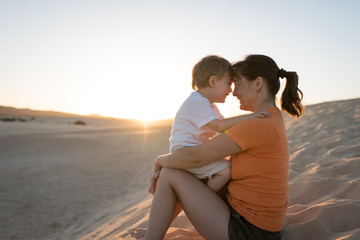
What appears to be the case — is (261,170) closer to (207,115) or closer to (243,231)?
(243,231)

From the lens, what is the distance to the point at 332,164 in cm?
441

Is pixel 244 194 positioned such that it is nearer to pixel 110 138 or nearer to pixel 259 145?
pixel 259 145

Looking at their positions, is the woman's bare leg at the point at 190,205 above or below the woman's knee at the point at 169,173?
below

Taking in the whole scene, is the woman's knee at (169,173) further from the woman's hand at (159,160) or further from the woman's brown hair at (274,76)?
the woman's brown hair at (274,76)

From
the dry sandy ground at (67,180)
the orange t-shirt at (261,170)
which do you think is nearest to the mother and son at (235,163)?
the orange t-shirt at (261,170)

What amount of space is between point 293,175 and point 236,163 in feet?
8.07

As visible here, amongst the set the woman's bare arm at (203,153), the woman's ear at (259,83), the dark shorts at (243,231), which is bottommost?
the dark shorts at (243,231)

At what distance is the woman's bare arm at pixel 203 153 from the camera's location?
2.27m

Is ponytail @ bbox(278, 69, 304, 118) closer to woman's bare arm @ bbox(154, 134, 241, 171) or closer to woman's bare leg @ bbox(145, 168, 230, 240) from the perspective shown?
woman's bare arm @ bbox(154, 134, 241, 171)

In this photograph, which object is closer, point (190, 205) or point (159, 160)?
point (190, 205)

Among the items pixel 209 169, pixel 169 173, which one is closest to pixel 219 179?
pixel 209 169

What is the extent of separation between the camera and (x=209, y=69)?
2.75 meters

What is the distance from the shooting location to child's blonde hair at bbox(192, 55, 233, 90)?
8.92 feet

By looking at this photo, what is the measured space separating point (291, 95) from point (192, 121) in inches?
34.7
